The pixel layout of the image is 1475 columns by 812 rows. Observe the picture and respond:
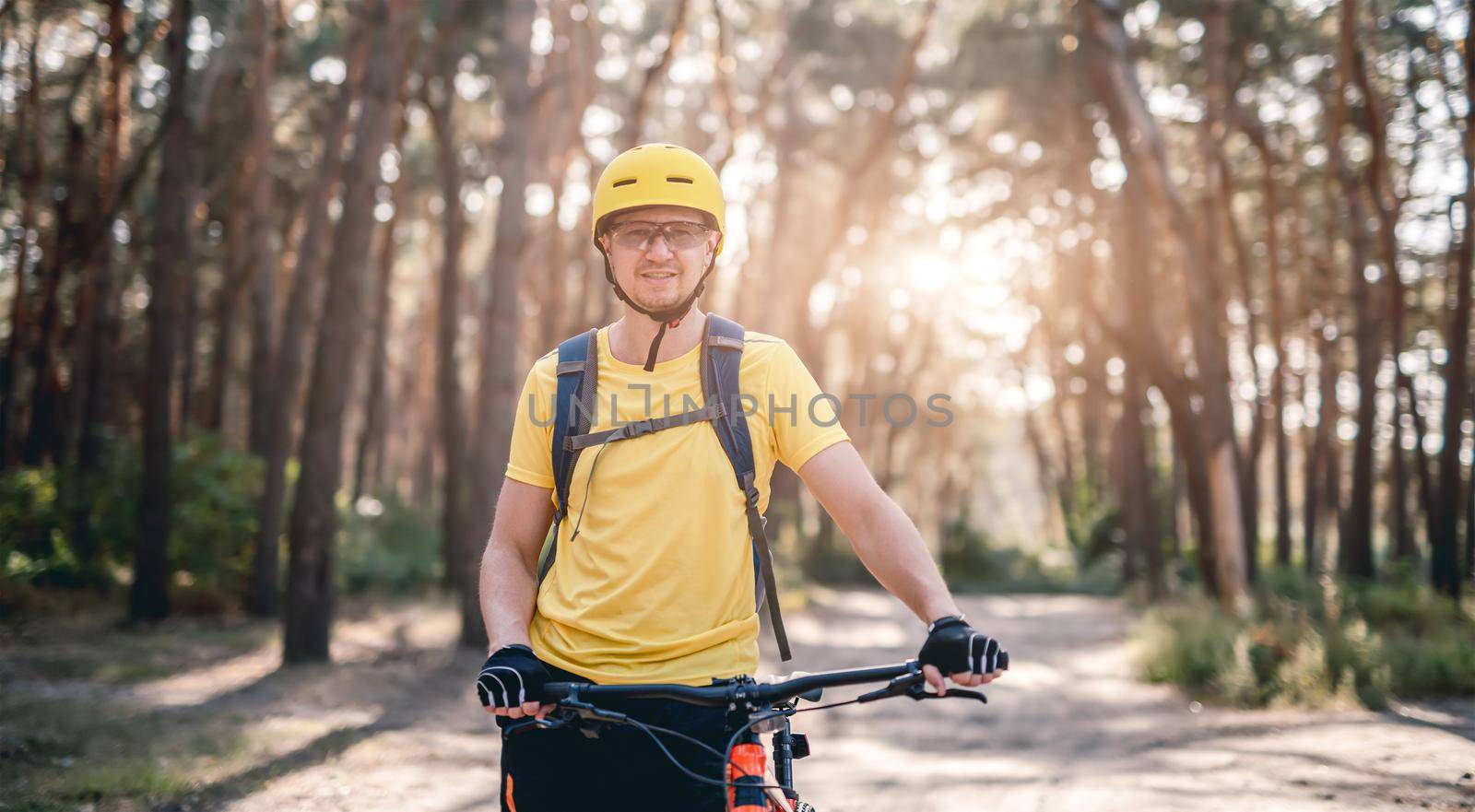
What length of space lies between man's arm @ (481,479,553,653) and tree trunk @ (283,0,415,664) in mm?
9522

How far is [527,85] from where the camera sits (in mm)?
14172

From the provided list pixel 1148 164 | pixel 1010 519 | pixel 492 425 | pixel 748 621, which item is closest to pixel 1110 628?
pixel 1148 164

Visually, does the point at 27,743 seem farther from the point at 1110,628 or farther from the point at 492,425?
the point at 1110,628

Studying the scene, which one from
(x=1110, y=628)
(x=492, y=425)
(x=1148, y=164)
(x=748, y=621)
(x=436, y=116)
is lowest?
(x=1110, y=628)

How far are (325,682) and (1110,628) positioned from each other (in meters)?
14.1

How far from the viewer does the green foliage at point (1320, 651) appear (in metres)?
11.2

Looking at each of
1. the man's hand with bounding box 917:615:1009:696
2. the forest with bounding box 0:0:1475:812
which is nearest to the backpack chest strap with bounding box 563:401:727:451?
the man's hand with bounding box 917:615:1009:696

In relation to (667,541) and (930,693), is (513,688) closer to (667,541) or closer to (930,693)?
(667,541)

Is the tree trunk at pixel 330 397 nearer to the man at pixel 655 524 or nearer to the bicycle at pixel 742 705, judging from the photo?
the man at pixel 655 524

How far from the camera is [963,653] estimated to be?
2.68 m

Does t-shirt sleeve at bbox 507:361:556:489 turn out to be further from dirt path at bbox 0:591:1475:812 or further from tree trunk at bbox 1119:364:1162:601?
tree trunk at bbox 1119:364:1162:601

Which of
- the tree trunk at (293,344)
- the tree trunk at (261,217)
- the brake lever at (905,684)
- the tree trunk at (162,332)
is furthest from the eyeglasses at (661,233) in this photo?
the tree trunk at (261,217)

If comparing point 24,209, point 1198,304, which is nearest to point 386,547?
point 24,209

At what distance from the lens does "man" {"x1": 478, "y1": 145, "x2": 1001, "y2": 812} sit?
9.43ft
